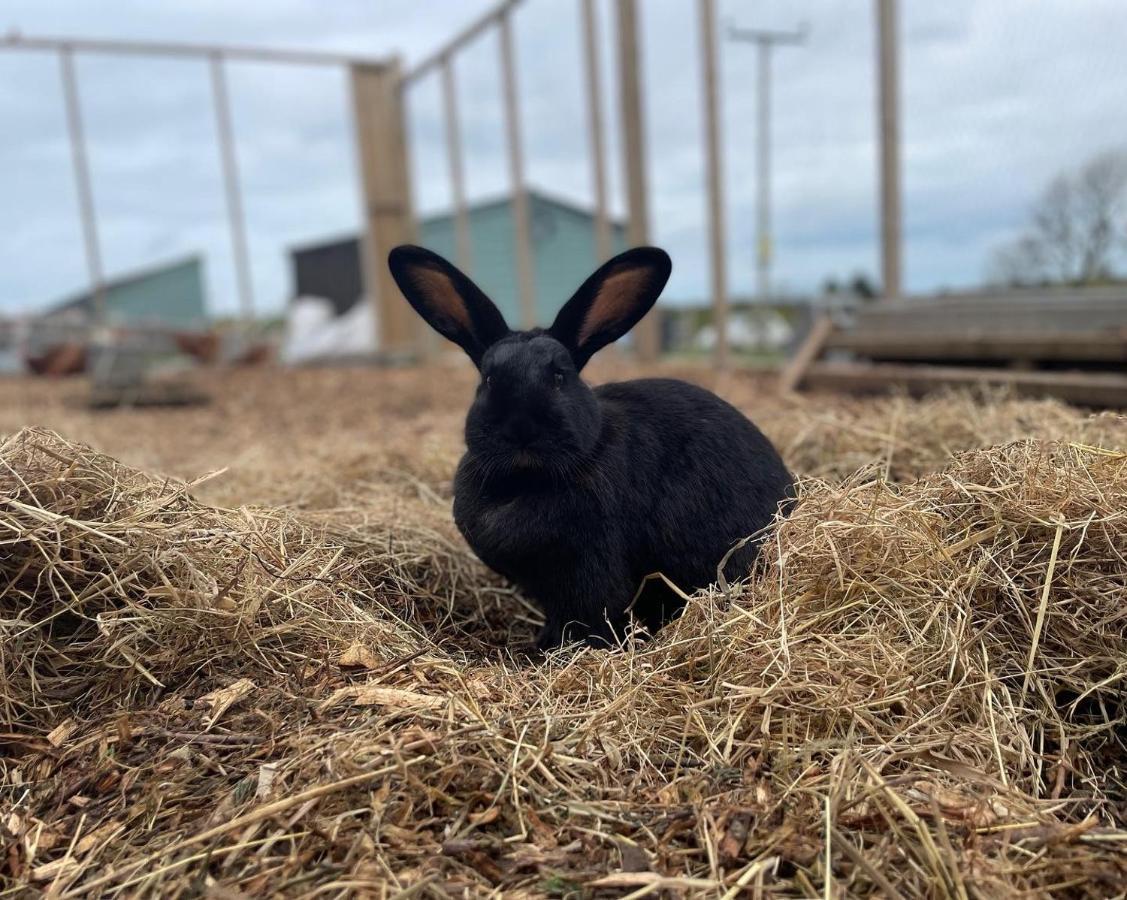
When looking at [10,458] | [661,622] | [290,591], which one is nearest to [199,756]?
[290,591]

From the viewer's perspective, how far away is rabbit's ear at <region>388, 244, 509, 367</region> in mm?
2246

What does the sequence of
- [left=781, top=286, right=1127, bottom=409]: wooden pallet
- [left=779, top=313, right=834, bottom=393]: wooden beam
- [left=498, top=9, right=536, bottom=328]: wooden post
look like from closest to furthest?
[left=781, top=286, right=1127, bottom=409]: wooden pallet < [left=779, top=313, right=834, bottom=393]: wooden beam < [left=498, top=9, right=536, bottom=328]: wooden post

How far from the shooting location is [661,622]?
233 centimetres

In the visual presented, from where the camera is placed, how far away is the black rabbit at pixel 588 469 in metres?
2.09

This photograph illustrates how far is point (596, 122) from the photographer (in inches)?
311

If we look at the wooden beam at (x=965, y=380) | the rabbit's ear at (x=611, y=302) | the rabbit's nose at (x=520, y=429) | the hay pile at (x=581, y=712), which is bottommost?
the hay pile at (x=581, y=712)

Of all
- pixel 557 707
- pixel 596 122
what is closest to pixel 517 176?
pixel 596 122

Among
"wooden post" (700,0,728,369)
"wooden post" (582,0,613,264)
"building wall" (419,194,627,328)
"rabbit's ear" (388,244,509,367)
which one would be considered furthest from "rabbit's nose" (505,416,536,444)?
"building wall" (419,194,627,328)

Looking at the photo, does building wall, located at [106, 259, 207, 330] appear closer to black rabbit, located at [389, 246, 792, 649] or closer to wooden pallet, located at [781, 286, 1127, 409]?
wooden pallet, located at [781, 286, 1127, 409]

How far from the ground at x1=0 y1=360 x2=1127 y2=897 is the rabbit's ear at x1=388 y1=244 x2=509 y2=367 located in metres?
0.65

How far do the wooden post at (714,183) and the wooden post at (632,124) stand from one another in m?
0.76

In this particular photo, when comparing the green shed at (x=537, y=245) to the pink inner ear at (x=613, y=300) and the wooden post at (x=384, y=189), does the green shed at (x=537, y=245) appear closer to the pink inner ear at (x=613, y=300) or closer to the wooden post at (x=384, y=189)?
the wooden post at (x=384, y=189)

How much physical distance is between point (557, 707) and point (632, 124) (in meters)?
6.59

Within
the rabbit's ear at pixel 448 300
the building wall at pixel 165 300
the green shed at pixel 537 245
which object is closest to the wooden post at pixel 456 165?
the green shed at pixel 537 245
